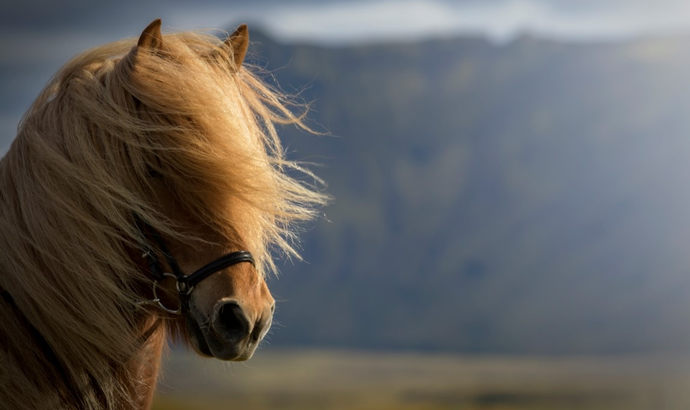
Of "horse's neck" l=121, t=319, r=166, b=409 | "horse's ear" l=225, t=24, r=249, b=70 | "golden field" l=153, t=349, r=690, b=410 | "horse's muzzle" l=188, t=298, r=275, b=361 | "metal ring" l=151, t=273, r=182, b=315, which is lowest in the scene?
"horse's neck" l=121, t=319, r=166, b=409

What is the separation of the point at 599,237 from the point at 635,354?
123 feet

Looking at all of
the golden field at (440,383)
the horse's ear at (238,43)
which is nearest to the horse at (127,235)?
the horse's ear at (238,43)

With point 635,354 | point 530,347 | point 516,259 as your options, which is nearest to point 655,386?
point 635,354

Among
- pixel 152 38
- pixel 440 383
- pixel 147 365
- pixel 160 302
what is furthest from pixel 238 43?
pixel 440 383

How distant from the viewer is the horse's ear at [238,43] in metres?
3.54

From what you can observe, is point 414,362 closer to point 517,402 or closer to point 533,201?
point 517,402

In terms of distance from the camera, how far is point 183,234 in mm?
2961

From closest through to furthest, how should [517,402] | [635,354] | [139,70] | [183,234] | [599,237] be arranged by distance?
[183,234], [139,70], [517,402], [635,354], [599,237]

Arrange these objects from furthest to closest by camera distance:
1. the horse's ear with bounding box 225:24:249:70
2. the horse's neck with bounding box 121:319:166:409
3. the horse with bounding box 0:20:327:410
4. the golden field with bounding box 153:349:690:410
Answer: the golden field with bounding box 153:349:690:410
the horse's ear with bounding box 225:24:249:70
the horse's neck with bounding box 121:319:166:409
the horse with bounding box 0:20:327:410

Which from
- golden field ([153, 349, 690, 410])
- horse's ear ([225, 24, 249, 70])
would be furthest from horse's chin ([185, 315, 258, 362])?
golden field ([153, 349, 690, 410])

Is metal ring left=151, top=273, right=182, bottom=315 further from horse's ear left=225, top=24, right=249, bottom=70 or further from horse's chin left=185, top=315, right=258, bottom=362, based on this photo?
horse's ear left=225, top=24, right=249, bottom=70

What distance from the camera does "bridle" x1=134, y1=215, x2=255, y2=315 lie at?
2.91 meters

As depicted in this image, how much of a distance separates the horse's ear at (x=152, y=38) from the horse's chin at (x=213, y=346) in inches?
52.9

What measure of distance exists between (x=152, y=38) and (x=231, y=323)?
147cm
